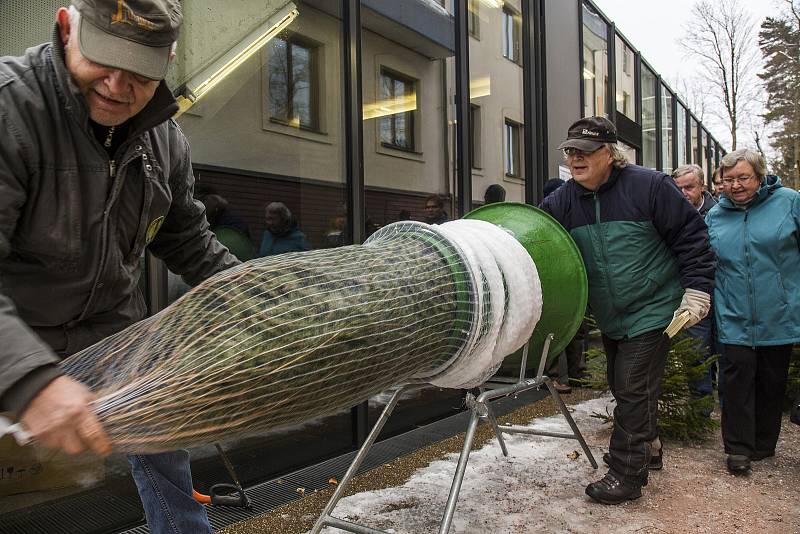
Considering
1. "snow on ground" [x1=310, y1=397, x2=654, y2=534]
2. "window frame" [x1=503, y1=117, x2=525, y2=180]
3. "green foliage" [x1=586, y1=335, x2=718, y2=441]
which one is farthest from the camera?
"window frame" [x1=503, y1=117, x2=525, y2=180]

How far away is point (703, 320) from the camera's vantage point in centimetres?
506

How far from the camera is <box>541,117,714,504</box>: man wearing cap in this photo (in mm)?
3471

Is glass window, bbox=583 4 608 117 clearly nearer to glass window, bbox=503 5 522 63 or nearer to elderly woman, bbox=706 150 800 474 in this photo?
glass window, bbox=503 5 522 63

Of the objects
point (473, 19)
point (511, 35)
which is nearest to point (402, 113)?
point (473, 19)

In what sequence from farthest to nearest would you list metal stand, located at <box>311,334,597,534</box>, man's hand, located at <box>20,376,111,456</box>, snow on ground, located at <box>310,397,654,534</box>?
snow on ground, located at <box>310,397,654,534</box> < metal stand, located at <box>311,334,597,534</box> < man's hand, located at <box>20,376,111,456</box>

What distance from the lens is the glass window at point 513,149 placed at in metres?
6.54

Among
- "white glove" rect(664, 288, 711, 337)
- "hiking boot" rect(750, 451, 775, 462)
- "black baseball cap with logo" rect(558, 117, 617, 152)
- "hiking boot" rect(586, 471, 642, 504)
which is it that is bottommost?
"hiking boot" rect(750, 451, 775, 462)

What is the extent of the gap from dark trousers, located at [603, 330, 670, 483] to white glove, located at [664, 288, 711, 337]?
21 centimetres

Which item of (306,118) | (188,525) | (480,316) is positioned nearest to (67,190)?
(188,525)

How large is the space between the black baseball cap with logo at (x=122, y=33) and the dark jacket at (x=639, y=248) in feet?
8.56

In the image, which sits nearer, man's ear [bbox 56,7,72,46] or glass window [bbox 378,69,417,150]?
man's ear [bbox 56,7,72,46]

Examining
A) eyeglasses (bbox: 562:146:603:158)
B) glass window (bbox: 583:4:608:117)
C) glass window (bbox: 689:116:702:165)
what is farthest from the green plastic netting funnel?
glass window (bbox: 689:116:702:165)

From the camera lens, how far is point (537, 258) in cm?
301

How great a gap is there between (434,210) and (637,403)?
8.07 ft
